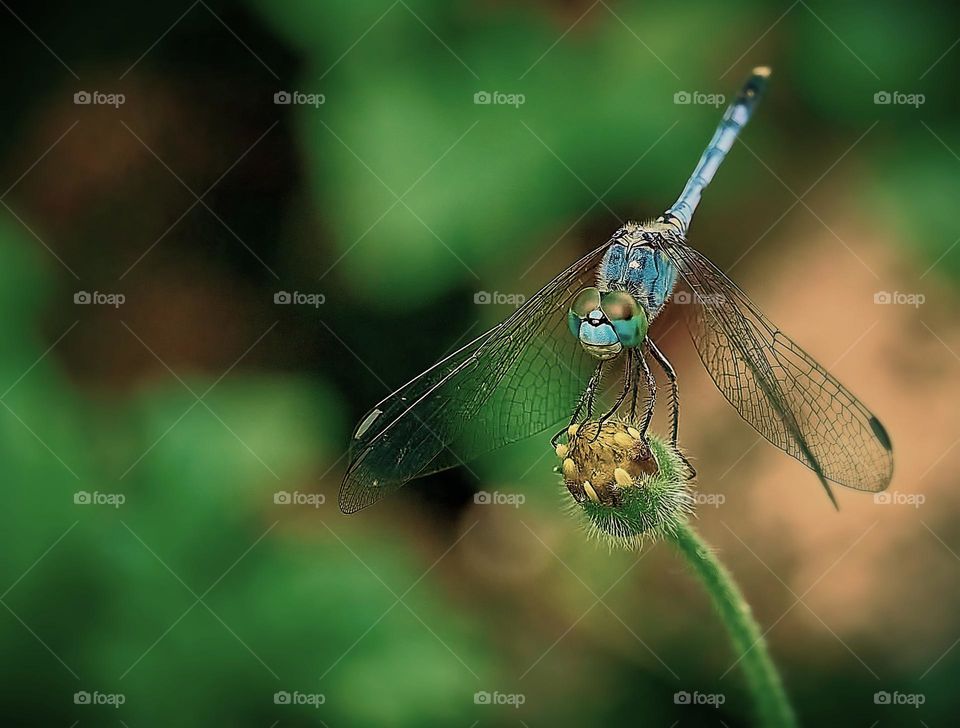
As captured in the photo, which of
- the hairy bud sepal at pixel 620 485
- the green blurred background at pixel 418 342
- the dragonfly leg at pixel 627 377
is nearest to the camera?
the hairy bud sepal at pixel 620 485

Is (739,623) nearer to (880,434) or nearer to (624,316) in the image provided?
(880,434)

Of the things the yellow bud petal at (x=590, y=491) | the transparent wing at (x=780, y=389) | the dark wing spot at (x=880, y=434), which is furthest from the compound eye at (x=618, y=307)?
the dark wing spot at (x=880, y=434)

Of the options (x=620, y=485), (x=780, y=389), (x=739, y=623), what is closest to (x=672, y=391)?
(x=780, y=389)

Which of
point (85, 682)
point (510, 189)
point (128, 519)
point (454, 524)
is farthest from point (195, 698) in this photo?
point (510, 189)

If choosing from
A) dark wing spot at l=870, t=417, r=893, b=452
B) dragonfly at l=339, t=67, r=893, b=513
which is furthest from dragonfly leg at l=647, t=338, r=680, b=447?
dark wing spot at l=870, t=417, r=893, b=452

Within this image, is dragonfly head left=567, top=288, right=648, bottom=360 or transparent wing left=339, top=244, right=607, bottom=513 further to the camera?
transparent wing left=339, top=244, right=607, bottom=513

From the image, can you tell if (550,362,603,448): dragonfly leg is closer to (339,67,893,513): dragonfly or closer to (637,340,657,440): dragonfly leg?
(339,67,893,513): dragonfly

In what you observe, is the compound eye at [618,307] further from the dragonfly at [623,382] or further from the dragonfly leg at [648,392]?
the dragonfly leg at [648,392]

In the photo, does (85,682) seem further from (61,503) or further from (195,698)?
(61,503)
